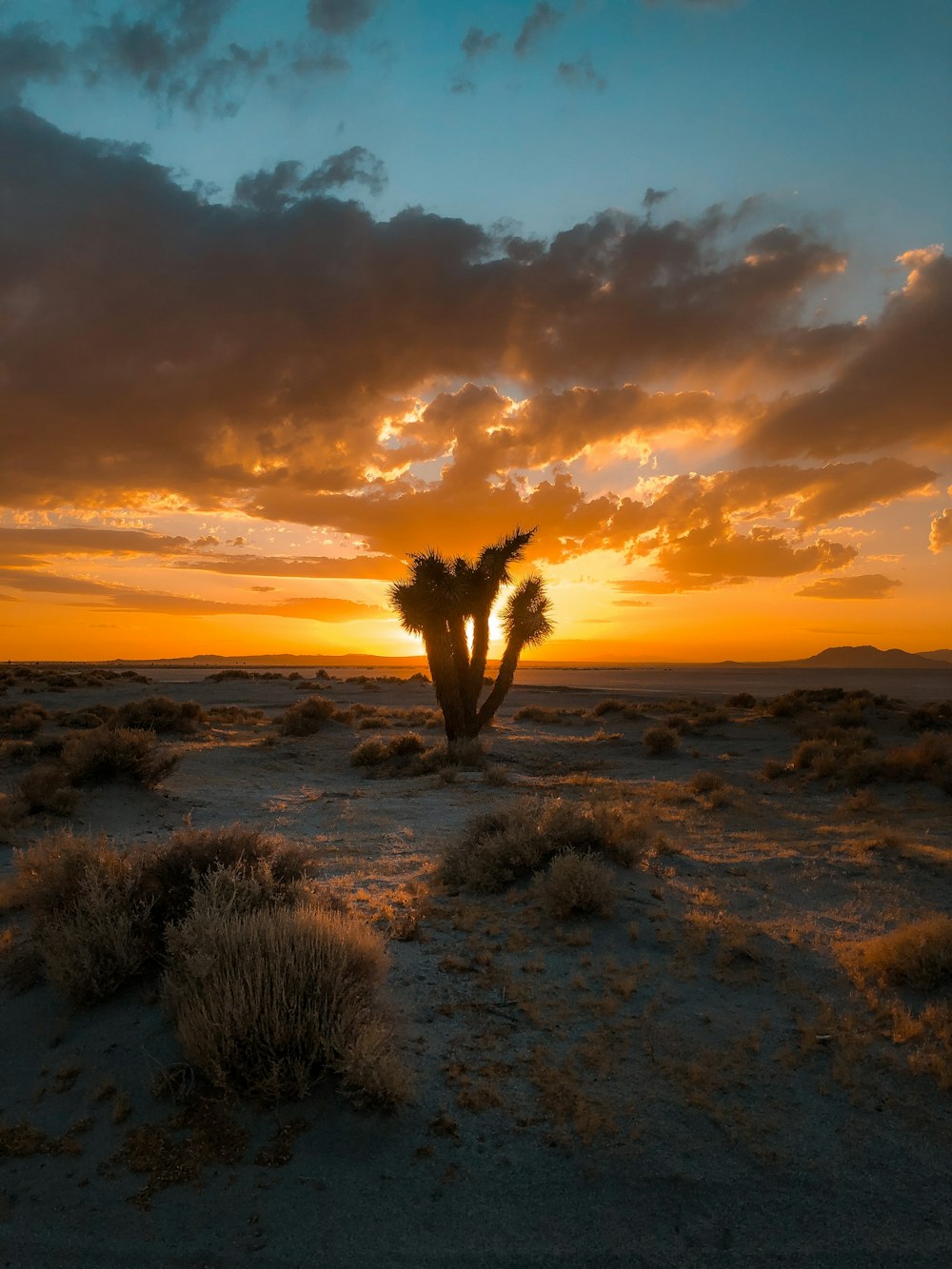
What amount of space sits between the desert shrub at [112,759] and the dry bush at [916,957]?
1320 centimetres

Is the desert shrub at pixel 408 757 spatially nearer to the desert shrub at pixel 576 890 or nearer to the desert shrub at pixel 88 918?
the desert shrub at pixel 576 890

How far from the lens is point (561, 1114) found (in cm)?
485

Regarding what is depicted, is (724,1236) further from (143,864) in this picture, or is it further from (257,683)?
(257,683)

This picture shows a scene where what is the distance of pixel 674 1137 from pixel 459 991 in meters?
2.26

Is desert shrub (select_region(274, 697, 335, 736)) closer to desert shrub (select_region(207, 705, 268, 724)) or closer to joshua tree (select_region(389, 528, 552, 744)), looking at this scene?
desert shrub (select_region(207, 705, 268, 724))

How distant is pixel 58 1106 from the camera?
498cm

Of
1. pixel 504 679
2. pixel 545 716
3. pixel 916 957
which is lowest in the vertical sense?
pixel 545 716

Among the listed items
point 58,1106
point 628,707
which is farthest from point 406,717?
point 58,1106

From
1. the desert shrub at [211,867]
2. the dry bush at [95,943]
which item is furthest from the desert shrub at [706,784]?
the dry bush at [95,943]

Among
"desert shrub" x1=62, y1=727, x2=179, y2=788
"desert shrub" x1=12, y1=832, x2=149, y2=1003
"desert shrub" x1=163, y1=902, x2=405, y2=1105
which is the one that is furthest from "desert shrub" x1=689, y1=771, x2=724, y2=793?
"desert shrub" x1=12, y1=832, x2=149, y2=1003

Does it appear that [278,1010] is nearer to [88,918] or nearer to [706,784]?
[88,918]

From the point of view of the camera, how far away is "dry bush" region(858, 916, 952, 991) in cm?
634

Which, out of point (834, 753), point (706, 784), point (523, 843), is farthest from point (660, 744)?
point (523, 843)

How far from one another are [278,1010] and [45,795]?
32.3ft
